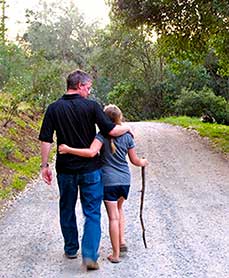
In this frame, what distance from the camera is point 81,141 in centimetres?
524

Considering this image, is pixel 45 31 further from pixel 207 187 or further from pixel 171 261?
pixel 171 261

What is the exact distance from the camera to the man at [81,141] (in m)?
5.23

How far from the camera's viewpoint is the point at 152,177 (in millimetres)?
10508

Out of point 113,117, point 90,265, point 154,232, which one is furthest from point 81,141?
point 154,232

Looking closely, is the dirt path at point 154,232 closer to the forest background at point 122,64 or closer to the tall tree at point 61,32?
the forest background at point 122,64

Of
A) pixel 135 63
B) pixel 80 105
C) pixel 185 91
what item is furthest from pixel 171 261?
pixel 135 63

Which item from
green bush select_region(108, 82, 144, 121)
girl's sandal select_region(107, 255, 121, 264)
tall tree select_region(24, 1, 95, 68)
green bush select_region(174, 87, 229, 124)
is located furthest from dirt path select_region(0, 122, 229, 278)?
tall tree select_region(24, 1, 95, 68)

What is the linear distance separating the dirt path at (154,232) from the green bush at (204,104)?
16.4 metres

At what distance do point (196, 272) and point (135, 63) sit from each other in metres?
28.0

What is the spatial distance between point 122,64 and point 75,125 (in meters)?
27.0

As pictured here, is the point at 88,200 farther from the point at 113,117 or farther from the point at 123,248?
the point at 113,117

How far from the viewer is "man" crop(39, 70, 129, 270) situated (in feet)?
17.1

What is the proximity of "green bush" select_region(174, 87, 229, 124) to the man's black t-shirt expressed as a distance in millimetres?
22481

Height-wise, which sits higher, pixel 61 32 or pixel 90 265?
pixel 61 32
